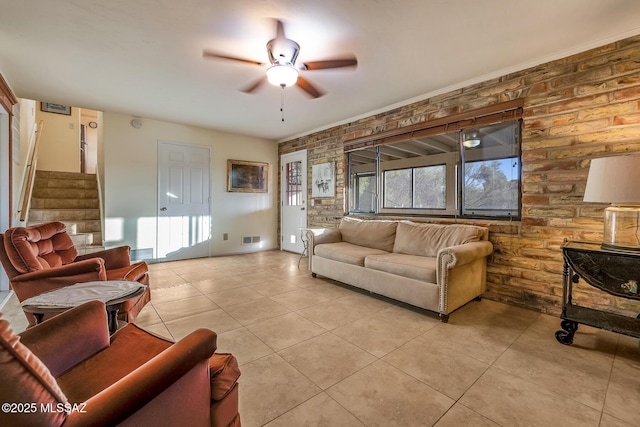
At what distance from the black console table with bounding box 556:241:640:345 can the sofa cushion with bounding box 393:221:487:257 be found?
875 mm

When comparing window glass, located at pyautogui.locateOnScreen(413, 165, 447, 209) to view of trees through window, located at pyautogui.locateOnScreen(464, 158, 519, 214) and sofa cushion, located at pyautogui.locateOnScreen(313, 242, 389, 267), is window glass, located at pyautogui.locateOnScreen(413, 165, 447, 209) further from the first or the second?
sofa cushion, located at pyautogui.locateOnScreen(313, 242, 389, 267)

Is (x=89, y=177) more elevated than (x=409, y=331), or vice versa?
(x=89, y=177)

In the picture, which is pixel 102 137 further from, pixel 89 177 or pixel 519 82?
pixel 519 82

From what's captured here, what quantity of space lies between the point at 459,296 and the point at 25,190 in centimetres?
616

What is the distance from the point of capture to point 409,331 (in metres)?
2.34

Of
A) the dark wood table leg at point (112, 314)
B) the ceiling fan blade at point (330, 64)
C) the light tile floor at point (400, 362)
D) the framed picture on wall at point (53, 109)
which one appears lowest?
the light tile floor at point (400, 362)

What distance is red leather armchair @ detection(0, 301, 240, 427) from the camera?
25.3 inches

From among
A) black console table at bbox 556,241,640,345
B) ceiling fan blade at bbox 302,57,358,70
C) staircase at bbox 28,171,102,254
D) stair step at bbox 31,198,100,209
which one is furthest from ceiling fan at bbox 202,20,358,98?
stair step at bbox 31,198,100,209

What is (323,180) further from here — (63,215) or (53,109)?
(53,109)

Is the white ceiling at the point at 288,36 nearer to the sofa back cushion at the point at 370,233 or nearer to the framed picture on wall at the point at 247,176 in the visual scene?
the sofa back cushion at the point at 370,233

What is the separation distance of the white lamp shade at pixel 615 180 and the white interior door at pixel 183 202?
5.38 metres

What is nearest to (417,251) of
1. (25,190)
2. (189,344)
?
(189,344)

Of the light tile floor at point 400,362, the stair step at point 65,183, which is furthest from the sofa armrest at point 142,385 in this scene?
the stair step at point 65,183

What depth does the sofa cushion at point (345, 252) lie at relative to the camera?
132 inches
